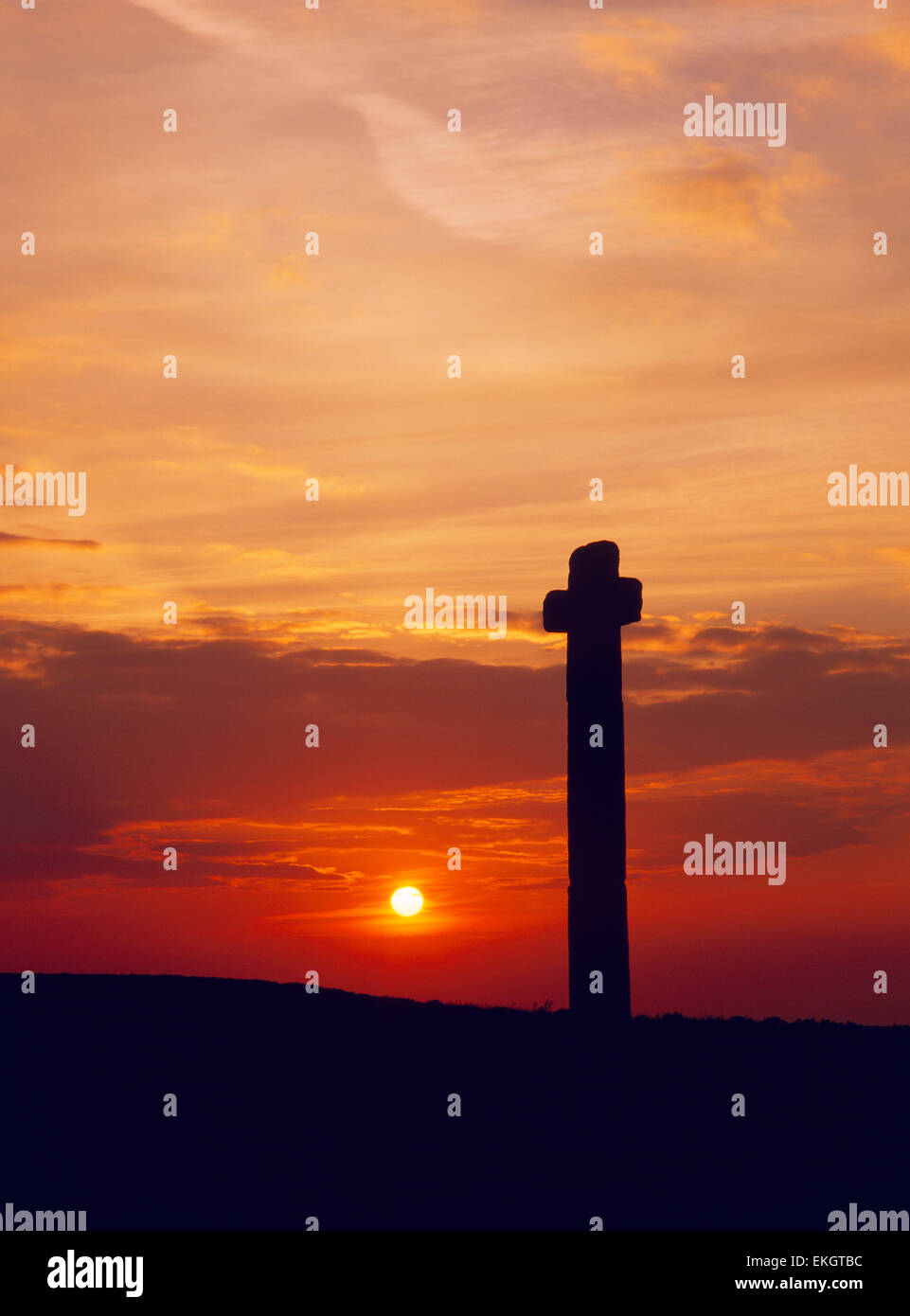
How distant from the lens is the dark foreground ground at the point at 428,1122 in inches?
436

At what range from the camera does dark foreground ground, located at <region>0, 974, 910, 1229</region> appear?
36.3ft

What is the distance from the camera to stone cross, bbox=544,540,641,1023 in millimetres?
14117

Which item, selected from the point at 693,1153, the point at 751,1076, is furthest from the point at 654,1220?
the point at 751,1076

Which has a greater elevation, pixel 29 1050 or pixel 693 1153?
pixel 29 1050

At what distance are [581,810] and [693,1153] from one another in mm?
3520

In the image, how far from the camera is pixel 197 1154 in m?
11.6

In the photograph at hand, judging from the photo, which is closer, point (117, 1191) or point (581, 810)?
point (117, 1191)

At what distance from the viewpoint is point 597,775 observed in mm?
14367

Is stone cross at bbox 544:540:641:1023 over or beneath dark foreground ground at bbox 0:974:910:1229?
over

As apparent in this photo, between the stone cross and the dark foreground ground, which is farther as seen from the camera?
the stone cross

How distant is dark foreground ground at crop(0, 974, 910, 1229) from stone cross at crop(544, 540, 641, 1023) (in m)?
0.56
